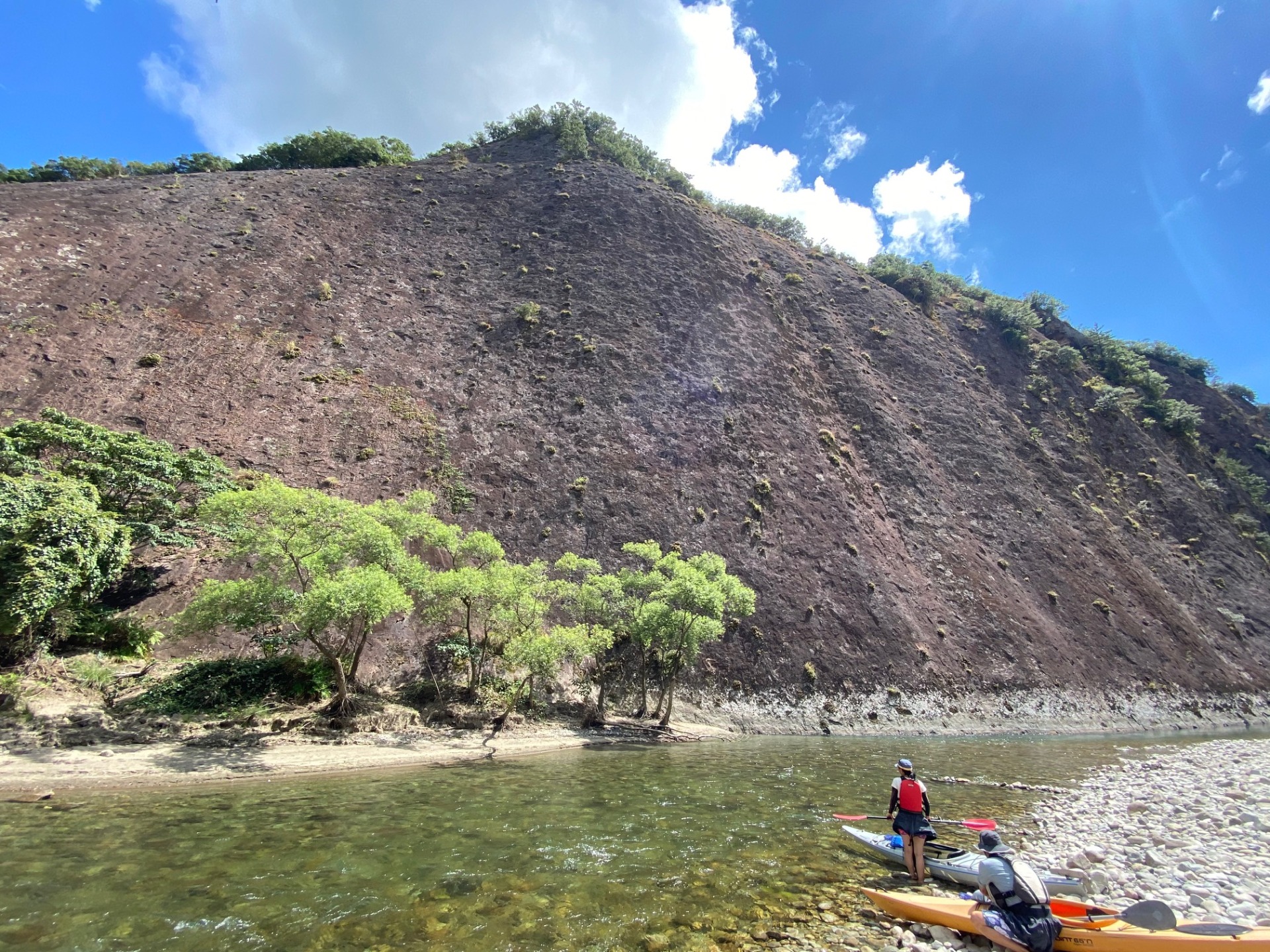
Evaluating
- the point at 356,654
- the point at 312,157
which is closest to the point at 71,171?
the point at 312,157

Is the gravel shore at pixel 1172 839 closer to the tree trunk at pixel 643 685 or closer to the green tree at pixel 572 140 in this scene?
the tree trunk at pixel 643 685

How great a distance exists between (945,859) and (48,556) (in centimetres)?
2344

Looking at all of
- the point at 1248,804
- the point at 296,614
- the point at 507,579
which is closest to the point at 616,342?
the point at 507,579

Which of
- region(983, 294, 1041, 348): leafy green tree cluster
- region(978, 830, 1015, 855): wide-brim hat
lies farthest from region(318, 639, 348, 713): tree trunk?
region(983, 294, 1041, 348): leafy green tree cluster

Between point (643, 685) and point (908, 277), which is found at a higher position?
point (908, 277)

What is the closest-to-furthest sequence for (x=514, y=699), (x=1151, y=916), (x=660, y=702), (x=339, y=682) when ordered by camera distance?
(x=1151, y=916) < (x=339, y=682) < (x=514, y=699) < (x=660, y=702)

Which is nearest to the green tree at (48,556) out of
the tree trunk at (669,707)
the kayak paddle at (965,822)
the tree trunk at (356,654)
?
the tree trunk at (356,654)

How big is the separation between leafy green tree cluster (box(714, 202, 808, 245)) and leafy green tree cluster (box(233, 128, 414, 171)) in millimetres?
37737

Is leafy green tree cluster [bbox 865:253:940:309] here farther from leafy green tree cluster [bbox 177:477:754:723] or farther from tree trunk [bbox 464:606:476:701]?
tree trunk [bbox 464:606:476:701]

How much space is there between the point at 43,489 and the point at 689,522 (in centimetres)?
2838

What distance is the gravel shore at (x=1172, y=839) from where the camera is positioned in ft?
26.0

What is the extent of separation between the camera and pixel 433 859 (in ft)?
30.9

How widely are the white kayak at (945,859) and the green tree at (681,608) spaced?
1230 centimetres

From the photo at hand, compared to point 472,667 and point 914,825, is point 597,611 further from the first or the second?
point 914,825
